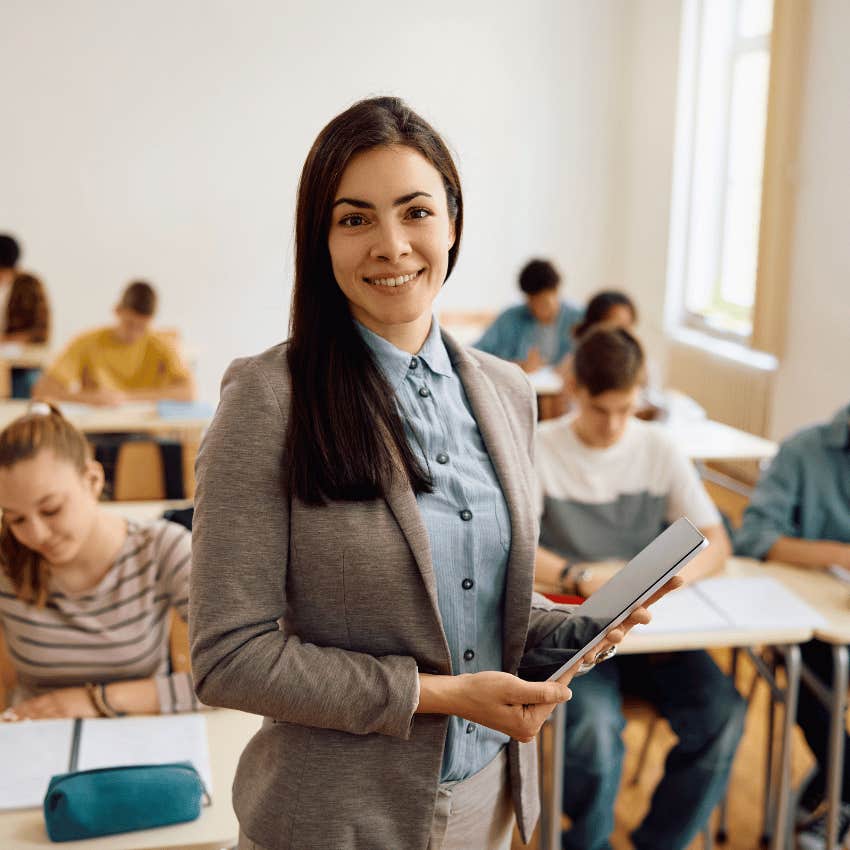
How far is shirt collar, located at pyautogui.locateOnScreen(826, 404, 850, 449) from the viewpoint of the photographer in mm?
2752

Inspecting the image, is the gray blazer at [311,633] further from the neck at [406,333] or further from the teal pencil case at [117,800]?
the teal pencil case at [117,800]

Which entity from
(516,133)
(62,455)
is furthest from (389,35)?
(62,455)

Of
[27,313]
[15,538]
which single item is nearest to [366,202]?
[15,538]

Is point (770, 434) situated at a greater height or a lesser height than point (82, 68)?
lesser

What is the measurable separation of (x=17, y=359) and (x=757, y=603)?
4.45 metres

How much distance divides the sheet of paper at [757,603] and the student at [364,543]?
132cm

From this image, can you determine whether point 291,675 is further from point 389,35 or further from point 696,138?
point 389,35

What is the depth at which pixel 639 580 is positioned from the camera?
1.20 metres

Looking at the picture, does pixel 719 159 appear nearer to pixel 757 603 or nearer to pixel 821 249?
pixel 821 249

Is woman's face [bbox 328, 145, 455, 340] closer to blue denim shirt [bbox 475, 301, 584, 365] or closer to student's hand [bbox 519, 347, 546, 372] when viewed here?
student's hand [bbox 519, 347, 546, 372]

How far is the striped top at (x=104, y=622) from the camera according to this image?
203 centimetres

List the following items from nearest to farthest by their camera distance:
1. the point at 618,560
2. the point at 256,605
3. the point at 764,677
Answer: the point at 256,605
the point at 764,677
the point at 618,560

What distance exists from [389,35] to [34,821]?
693 centimetres

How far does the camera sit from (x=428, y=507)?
3.78 ft
